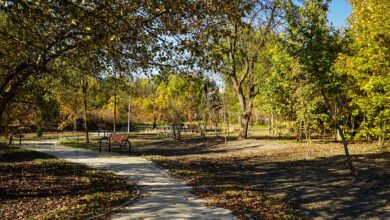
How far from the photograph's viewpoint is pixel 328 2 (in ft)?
41.4

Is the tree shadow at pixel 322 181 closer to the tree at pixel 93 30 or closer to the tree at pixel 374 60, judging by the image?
the tree at pixel 374 60

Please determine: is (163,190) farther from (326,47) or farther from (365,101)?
(365,101)

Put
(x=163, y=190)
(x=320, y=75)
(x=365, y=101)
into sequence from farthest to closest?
(x=365, y=101) → (x=320, y=75) → (x=163, y=190)

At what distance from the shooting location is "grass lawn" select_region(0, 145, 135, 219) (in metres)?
8.72

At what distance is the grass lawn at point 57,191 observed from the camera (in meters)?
8.72

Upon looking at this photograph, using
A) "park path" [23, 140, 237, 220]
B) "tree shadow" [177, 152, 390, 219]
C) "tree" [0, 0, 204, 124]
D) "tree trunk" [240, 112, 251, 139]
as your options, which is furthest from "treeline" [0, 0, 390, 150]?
"tree trunk" [240, 112, 251, 139]

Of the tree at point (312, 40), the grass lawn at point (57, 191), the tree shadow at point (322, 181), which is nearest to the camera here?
the grass lawn at point (57, 191)

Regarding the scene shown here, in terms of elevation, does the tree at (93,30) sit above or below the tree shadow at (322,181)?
above

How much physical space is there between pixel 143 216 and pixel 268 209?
10.4ft

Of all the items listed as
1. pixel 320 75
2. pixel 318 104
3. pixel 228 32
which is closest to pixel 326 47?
pixel 320 75

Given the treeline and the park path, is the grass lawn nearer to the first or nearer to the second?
the park path

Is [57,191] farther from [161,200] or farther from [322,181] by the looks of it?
[322,181]

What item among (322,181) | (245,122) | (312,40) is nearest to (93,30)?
(312,40)

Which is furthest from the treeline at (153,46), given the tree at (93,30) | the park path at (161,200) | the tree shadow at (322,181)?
the park path at (161,200)
